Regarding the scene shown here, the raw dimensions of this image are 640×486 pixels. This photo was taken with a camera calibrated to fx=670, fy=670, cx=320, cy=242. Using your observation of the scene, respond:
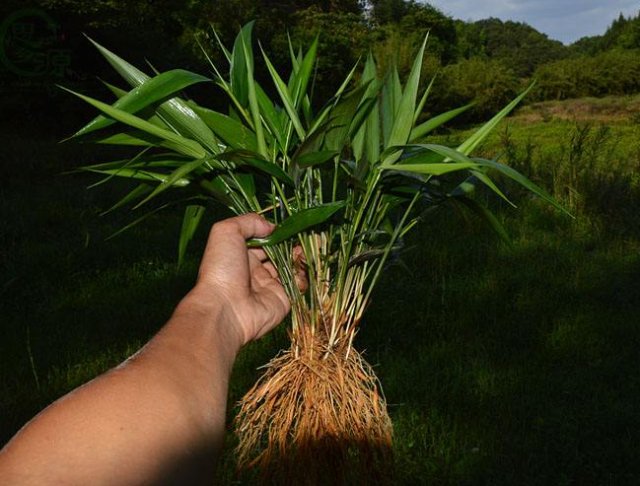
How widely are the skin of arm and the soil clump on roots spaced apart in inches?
5.5

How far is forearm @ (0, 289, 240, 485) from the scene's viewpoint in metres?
0.88

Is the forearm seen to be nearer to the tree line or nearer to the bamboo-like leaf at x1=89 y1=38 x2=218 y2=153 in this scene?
the bamboo-like leaf at x1=89 y1=38 x2=218 y2=153

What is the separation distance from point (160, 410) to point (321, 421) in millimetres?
404

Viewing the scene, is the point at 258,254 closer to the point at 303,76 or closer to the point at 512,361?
the point at 303,76

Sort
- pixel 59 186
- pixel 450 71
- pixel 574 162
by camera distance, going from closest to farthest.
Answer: pixel 574 162
pixel 59 186
pixel 450 71

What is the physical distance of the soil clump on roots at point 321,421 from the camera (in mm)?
1298

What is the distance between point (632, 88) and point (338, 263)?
21.6 meters

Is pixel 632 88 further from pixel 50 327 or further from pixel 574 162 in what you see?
pixel 50 327

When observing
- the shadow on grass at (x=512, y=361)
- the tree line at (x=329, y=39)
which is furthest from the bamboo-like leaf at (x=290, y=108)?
the tree line at (x=329, y=39)

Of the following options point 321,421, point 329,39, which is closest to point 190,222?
point 321,421

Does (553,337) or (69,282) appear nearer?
(553,337)

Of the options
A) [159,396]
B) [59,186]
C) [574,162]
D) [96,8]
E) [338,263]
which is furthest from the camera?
[96,8]

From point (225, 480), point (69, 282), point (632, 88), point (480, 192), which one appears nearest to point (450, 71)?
point (632, 88)

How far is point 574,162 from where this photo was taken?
5.26m
